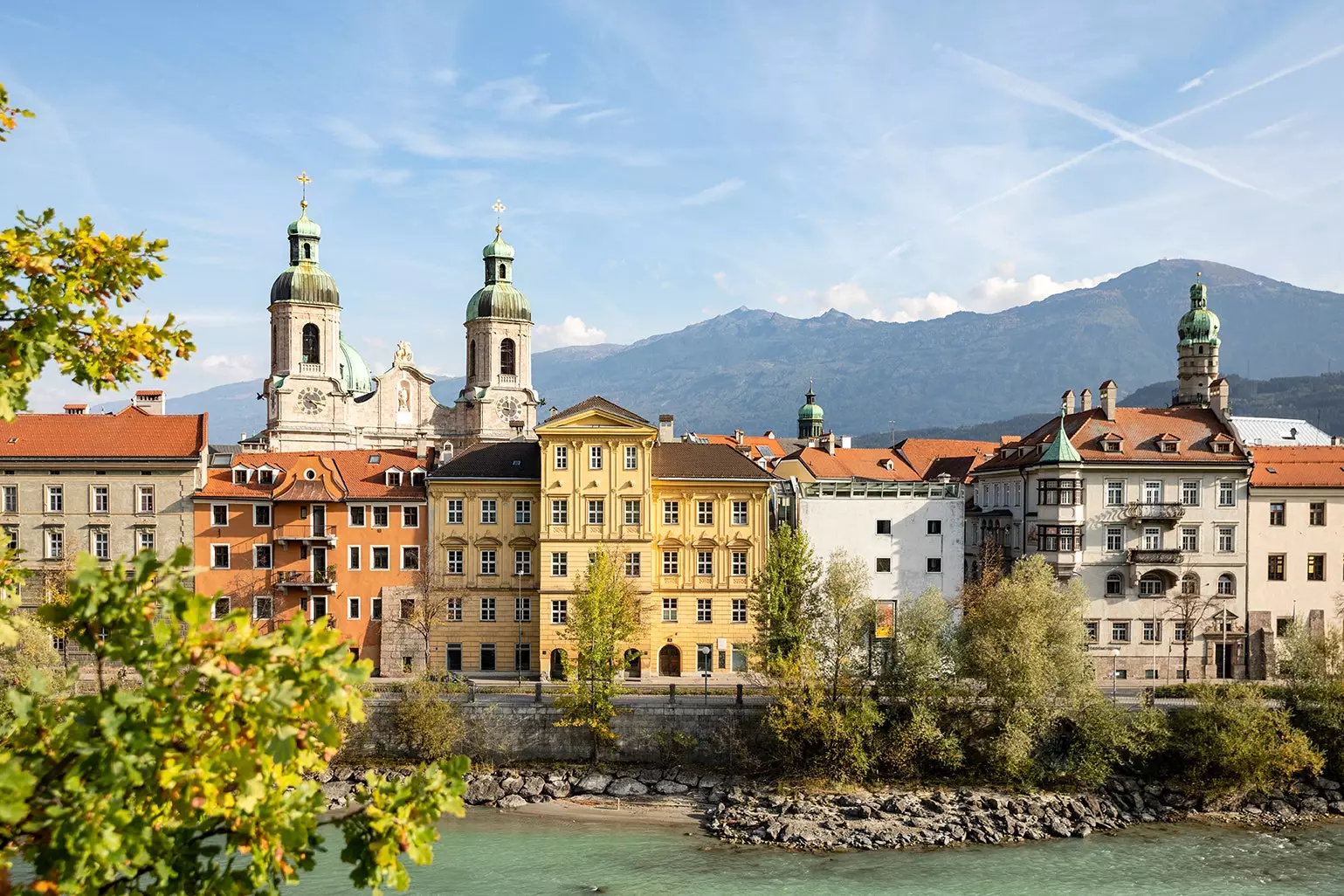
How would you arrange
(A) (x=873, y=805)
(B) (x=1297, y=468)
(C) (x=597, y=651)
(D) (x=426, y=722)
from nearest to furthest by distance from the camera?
(A) (x=873, y=805) < (D) (x=426, y=722) < (C) (x=597, y=651) < (B) (x=1297, y=468)

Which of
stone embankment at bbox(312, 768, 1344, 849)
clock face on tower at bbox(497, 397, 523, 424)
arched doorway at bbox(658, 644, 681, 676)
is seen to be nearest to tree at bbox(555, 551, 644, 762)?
stone embankment at bbox(312, 768, 1344, 849)

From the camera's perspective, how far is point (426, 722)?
41.8 m

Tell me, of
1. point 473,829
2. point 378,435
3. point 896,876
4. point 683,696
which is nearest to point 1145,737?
point 896,876

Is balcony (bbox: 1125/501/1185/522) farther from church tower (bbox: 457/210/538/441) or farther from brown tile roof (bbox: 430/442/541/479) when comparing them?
church tower (bbox: 457/210/538/441)

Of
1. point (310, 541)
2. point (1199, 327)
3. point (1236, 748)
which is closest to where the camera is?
point (1236, 748)

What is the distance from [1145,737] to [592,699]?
22.4 metres

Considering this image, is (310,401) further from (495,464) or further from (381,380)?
(495,464)

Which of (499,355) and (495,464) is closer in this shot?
(495,464)

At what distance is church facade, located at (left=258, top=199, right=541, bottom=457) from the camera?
84562mm

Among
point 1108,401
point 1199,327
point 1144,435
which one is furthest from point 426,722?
point 1199,327

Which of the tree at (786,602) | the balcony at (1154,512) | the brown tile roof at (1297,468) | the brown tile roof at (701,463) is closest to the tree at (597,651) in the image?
the tree at (786,602)

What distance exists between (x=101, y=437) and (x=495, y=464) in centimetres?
1928

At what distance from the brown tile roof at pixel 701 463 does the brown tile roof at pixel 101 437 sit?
2264 centimetres

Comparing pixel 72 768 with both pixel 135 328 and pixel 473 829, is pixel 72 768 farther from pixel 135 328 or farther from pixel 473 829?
pixel 473 829
